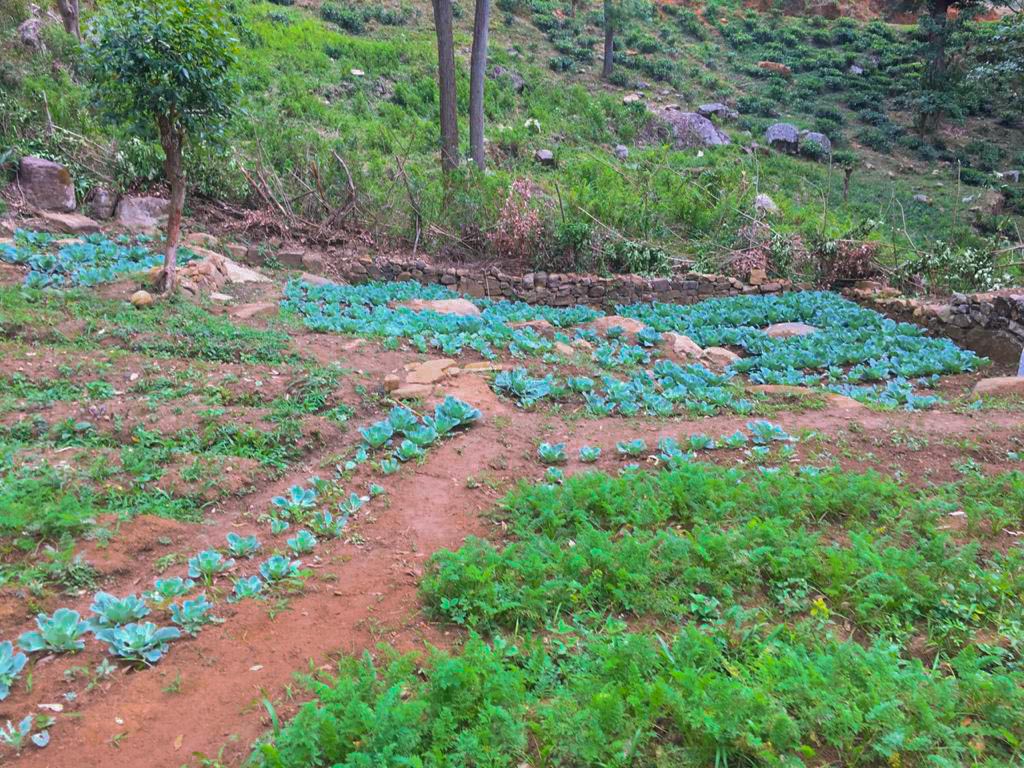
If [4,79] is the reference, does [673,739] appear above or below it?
below

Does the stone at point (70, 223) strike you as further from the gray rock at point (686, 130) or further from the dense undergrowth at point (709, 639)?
the gray rock at point (686, 130)

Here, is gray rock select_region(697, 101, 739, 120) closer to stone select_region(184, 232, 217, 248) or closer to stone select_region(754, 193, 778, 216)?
stone select_region(754, 193, 778, 216)

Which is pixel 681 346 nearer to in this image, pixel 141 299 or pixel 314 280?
pixel 314 280

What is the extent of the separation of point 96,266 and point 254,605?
5.63 meters

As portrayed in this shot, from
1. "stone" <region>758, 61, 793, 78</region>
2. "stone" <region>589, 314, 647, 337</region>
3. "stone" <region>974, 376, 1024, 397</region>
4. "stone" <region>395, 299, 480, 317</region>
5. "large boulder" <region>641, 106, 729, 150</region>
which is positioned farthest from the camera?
"stone" <region>758, 61, 793, 78</region>

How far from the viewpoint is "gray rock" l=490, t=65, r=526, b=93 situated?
19.1 meters

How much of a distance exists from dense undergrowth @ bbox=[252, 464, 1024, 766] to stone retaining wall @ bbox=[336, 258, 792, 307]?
616 cm

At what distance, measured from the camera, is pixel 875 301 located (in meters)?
9.12

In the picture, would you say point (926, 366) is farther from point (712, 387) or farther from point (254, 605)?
point (254, 605)

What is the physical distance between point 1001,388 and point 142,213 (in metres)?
10.1

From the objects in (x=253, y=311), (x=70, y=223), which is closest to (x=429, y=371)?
(x=253, y=311)

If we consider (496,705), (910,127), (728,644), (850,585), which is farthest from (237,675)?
(910,127)

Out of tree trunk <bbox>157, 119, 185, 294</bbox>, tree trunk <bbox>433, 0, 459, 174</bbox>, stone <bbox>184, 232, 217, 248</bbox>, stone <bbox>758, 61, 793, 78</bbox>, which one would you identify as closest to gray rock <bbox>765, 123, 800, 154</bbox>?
stone <bbox>758, 61, 793, 78</bbox>

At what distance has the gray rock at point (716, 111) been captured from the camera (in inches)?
846
